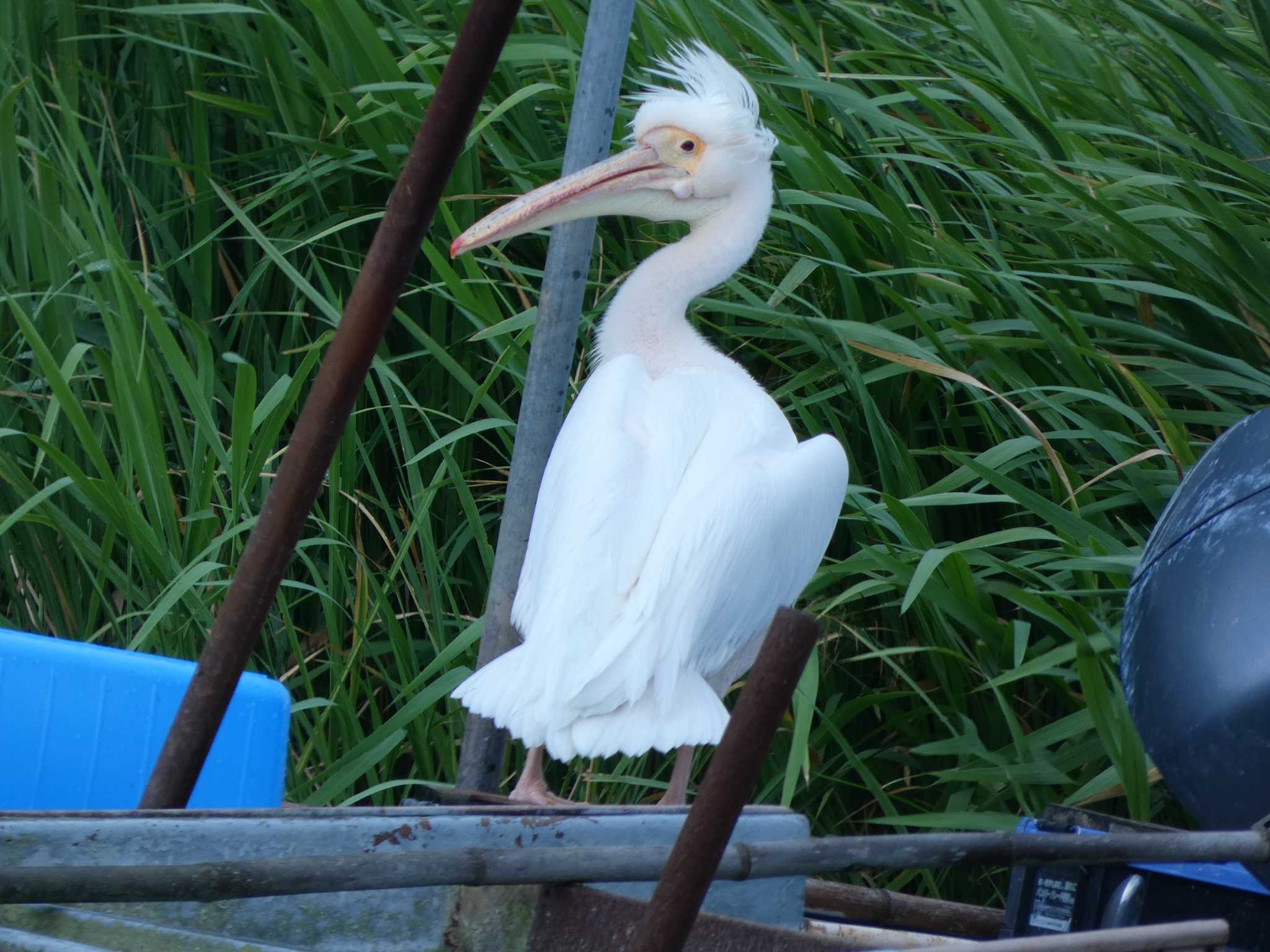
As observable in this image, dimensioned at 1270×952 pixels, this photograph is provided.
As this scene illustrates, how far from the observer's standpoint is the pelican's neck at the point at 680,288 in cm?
255

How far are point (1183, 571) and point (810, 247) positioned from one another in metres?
1.44

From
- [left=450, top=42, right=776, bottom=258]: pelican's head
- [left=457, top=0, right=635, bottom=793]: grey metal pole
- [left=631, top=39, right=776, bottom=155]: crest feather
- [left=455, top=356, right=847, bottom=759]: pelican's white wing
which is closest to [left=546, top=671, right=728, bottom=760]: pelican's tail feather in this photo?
[left=455, top=356, right=847, bottom=759]: pelican's white wing

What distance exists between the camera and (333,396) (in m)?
1.26

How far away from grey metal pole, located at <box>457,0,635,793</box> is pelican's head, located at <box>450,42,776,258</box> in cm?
36

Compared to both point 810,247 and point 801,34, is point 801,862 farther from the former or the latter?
point 801,34

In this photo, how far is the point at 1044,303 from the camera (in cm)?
275

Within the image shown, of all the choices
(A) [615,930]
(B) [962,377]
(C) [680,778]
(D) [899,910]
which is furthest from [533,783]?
(B) [962,377]

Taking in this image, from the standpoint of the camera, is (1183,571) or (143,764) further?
(143,764)

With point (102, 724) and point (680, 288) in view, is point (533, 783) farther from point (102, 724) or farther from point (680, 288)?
point (680, 288)

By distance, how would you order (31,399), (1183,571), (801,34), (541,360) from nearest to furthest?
(1183,571) < (541,360) < (31,399) < (801,34)

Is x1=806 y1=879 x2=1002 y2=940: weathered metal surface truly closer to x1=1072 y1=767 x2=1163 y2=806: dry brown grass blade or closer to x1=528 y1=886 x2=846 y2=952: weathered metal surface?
x1=1072 y1=767 x2=1163 y2=806: dry brown grass blade

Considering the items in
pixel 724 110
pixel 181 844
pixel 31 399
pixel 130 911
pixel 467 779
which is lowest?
pixel 467 779

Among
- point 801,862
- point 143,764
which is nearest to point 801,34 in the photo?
point 143,764

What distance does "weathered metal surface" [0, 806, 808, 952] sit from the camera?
0.96m
